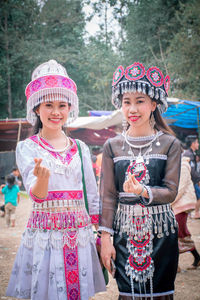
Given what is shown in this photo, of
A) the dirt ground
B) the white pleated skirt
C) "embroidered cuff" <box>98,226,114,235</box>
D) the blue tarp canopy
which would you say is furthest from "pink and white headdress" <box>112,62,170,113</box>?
the blue tarp canopy

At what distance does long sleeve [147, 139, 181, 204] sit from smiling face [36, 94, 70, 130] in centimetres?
85

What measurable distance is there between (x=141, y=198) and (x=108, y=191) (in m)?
0.33

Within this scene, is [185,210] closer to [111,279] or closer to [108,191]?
[111,279]

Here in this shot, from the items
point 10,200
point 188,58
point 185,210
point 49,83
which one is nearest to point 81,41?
point 188,58

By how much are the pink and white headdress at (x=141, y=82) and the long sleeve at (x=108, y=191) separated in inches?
17.2

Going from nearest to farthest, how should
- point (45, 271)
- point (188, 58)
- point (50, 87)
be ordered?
point (45, 271), point (50, 87), point (188, 58)

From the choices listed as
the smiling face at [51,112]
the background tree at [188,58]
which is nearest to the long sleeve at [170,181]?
the smiling face at [51,112]

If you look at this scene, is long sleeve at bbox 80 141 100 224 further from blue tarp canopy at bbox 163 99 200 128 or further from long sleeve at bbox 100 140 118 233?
blue tarp canopy at bbox 163 99 200 128

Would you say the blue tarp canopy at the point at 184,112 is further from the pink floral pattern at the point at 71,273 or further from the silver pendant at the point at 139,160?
the pink floral pattern at the point at 71,273

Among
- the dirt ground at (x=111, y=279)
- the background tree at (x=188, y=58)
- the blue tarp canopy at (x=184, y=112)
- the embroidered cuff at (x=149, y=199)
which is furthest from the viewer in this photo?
the background tree at (x=188, y=58)

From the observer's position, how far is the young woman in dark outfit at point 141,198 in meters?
2.10

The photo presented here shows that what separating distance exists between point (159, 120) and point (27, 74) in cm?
2101

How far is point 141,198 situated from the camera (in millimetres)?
1996

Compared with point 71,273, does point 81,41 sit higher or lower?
higher
